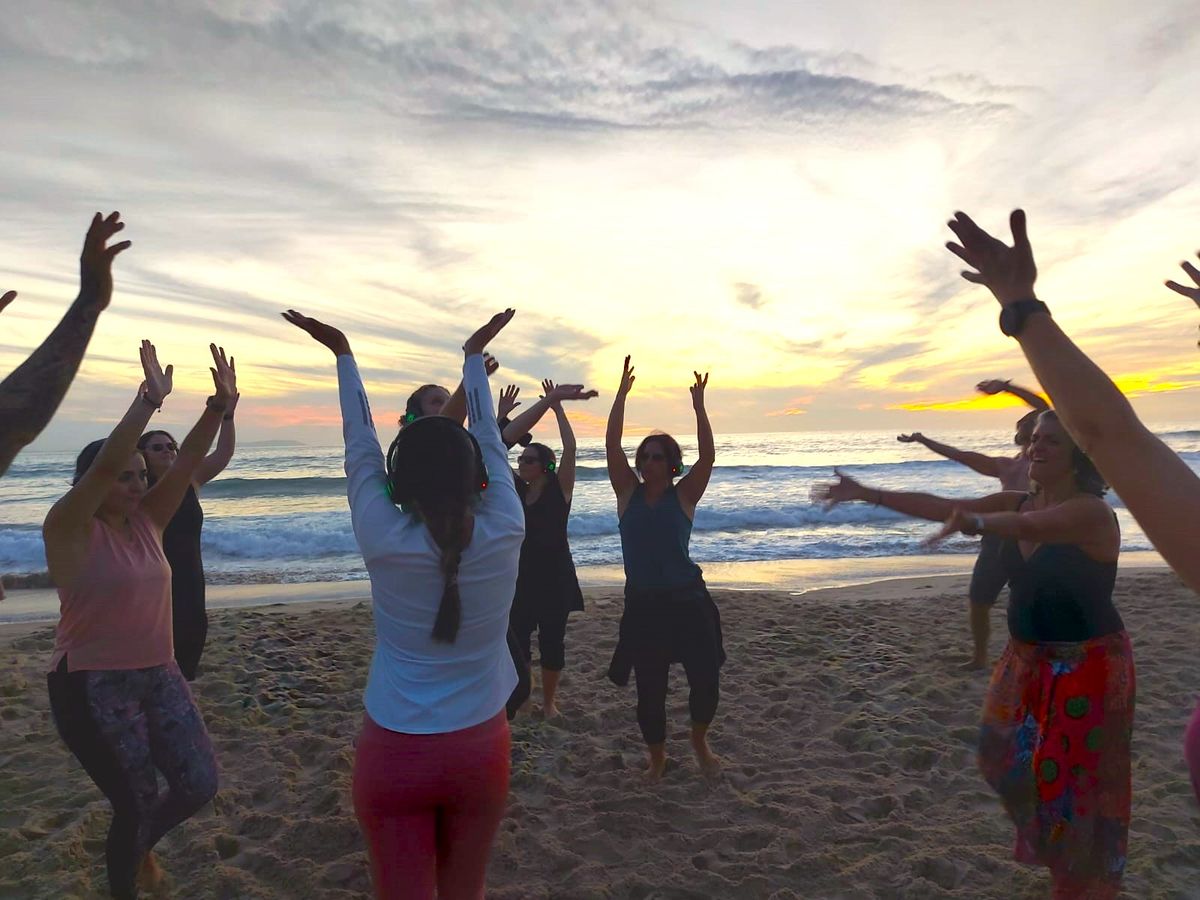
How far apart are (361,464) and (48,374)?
2.62 ft

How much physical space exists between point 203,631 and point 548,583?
2.36 metres

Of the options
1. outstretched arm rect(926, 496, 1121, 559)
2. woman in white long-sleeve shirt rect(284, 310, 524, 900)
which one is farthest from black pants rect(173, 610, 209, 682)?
outstretched arm rect(926, 496, 1121, 559)

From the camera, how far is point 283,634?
329 inches

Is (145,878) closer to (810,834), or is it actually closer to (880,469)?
(810,834)

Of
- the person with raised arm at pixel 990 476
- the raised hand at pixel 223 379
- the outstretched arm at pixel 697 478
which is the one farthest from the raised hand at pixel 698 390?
the raised hand at pixel 223 379

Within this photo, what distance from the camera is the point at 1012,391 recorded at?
5734 millimetres

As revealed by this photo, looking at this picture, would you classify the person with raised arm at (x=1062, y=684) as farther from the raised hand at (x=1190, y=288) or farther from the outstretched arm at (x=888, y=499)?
the raised hand at (x=1190, y=288)

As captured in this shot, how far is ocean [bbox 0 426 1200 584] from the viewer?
54.8ft

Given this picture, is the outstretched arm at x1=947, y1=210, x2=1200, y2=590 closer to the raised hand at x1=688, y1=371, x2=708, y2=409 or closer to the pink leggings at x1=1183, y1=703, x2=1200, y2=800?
the pink leggings at x1=1183, y1=703, x2=1200, y2=800

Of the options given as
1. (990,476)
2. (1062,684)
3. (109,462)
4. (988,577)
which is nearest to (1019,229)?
(1062,684)

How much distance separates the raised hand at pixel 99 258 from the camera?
1881mm

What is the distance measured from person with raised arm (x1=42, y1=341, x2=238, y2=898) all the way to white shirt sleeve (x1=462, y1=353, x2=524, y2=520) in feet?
4.30

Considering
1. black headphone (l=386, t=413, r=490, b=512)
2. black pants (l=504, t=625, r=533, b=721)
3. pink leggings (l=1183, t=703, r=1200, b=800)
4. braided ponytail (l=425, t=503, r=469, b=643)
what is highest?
black headphone (l=386, t=413, r=490, b=512)

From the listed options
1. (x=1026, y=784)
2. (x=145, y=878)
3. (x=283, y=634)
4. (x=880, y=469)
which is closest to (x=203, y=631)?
(x=145, y=878)
